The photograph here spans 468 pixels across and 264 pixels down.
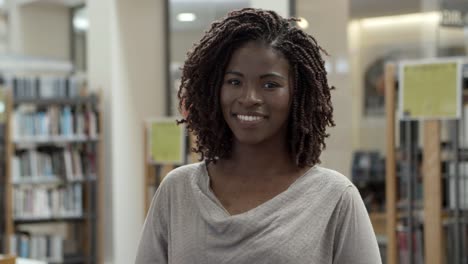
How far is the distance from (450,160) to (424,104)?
34 cm

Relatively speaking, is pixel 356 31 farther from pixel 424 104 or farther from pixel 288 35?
pixel 288 35

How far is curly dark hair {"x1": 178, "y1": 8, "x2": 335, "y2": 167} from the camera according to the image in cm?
142

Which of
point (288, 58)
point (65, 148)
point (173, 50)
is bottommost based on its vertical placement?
point (65, 148)

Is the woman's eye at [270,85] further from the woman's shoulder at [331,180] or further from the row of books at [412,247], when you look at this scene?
the row of books at [412,247]

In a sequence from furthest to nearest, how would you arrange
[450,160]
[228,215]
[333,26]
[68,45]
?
[68,45], [333,26], [450,160], [228,215]

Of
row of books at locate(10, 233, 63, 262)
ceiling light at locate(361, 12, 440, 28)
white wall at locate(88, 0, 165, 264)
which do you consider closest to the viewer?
ceiling light at locate(361, 12, 440, 28)

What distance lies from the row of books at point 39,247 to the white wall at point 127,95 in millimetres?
522

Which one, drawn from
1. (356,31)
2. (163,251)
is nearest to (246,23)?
(163,251)

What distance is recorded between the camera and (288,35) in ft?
4.72

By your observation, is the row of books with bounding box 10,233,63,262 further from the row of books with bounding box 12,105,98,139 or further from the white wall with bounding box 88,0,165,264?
the row of books with bounding box 12,105,98,139

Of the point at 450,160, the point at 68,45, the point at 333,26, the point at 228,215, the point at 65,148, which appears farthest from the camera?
the point at 68,45

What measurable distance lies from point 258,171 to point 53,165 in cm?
618

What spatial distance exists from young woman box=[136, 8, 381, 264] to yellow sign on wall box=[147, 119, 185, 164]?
14.2 feet

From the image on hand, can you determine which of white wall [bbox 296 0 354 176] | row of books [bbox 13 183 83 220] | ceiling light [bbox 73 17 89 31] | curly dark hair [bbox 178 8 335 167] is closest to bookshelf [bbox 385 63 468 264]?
white wall [bbox 296 0 354 176]
